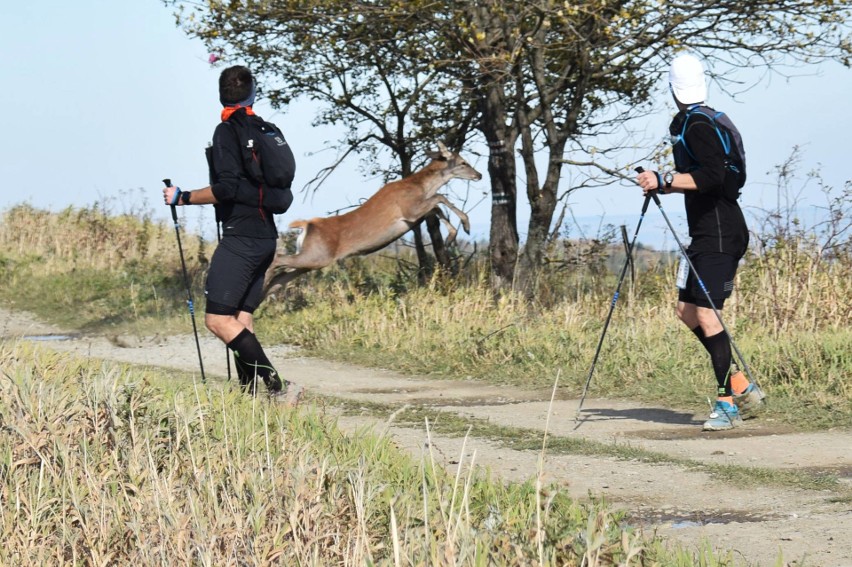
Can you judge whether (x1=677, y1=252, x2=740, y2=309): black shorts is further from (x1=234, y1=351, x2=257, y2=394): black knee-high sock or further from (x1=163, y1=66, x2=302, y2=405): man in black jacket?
(x1=234, y1=351, x2=257, y2=394): black knee-high sock

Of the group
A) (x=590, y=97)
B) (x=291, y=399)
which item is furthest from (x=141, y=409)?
(x=590, y=97)

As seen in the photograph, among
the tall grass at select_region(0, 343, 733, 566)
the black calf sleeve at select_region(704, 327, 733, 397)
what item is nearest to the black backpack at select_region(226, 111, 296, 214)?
the tall grass at select_region(0, 343, 733, 566)

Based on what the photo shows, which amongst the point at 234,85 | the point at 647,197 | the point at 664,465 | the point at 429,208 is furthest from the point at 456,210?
the point at 664,465

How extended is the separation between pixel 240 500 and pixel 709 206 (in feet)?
14.2

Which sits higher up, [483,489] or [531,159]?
[531,159]

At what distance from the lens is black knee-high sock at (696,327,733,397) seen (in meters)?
8.22

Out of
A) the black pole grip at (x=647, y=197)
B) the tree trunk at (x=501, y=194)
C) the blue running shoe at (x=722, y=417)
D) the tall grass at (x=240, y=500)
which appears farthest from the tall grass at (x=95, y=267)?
the tall grass at (x=240, y=500)

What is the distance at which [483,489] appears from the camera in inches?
211

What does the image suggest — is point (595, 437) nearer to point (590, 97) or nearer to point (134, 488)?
point (134, 488)

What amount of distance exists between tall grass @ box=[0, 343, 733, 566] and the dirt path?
10.3 inches

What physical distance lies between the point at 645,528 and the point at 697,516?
0.34 meters

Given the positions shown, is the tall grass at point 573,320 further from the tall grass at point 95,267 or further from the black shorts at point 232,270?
the black shorts at point 232,270

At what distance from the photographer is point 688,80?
8078 millimetres

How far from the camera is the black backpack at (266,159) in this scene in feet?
26.7
